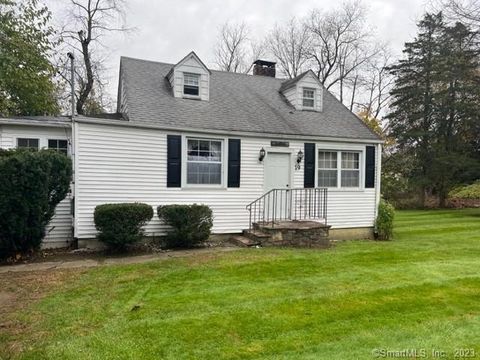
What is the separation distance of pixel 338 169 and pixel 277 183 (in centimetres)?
202

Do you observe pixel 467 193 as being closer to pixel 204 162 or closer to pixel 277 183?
pixel 277 183

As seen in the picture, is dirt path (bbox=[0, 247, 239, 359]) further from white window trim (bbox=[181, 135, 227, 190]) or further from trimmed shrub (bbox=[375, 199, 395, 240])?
trimmed shrub (bbox=[375, 199, 395, 240])

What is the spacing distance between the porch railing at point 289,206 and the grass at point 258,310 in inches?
104

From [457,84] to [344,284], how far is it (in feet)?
67.3

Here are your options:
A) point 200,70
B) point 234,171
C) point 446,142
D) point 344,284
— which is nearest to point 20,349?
point 344,284

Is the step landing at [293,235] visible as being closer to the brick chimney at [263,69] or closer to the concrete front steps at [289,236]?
the concrete front steps at [289,236]

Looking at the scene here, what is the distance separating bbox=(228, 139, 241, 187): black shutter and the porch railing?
808 millimetres

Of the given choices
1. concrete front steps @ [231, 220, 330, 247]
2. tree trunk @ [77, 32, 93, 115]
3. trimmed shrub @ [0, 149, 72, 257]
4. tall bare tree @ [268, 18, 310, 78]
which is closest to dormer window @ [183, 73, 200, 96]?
trimmed shrub @ [0, 149, 72, 257]

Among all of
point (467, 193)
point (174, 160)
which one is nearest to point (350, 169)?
point (174, 160)

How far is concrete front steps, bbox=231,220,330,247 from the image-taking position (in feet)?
29.2

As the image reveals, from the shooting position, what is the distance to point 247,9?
68.5 feet

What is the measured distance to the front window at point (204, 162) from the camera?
922 cm

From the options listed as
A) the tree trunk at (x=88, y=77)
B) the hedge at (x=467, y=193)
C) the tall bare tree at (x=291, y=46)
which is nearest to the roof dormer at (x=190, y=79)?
the tree trunk at (x=88, y=77)

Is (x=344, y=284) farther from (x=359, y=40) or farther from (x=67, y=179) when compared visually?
(x=359, y=40)
